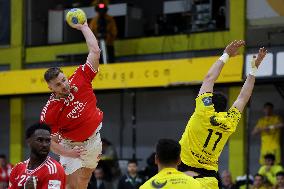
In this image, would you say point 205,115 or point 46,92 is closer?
point 205,115

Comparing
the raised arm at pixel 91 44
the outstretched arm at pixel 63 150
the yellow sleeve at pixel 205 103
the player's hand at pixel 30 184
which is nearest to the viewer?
the player's hand at pixel 30 184

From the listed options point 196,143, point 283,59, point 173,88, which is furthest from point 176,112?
point 196,143

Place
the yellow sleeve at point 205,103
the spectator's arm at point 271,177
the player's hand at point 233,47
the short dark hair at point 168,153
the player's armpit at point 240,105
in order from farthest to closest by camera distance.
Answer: the spectator's arm at point 271,177 < the player's hand at point 233,47 < the player's armpit at point 240,105 < the yellow sleeve at point 205,103 < the short dark hair at point 168,153

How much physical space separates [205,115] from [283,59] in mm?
10191

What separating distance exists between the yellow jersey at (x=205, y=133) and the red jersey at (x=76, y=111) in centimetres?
182

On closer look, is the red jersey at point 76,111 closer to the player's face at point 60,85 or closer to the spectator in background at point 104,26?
the player's face at point 60,85

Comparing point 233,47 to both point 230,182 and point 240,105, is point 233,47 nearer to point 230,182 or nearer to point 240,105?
point 240,105

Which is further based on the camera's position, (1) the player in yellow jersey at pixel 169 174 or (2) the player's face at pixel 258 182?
(2) the player's face at pixel 258 182

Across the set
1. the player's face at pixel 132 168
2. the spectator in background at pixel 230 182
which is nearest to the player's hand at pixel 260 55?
the spectator in background at pixel 230 182

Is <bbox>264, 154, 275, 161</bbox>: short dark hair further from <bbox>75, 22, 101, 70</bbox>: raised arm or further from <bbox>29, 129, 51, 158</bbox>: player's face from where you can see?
<bbox>29, 129, 51, 158</bbox>: player's face

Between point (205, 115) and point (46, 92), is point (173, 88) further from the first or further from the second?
point (205, 115)

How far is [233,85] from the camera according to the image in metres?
23.1

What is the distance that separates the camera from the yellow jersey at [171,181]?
25.1ft

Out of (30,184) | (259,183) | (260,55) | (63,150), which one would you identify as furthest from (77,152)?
(259,183)
